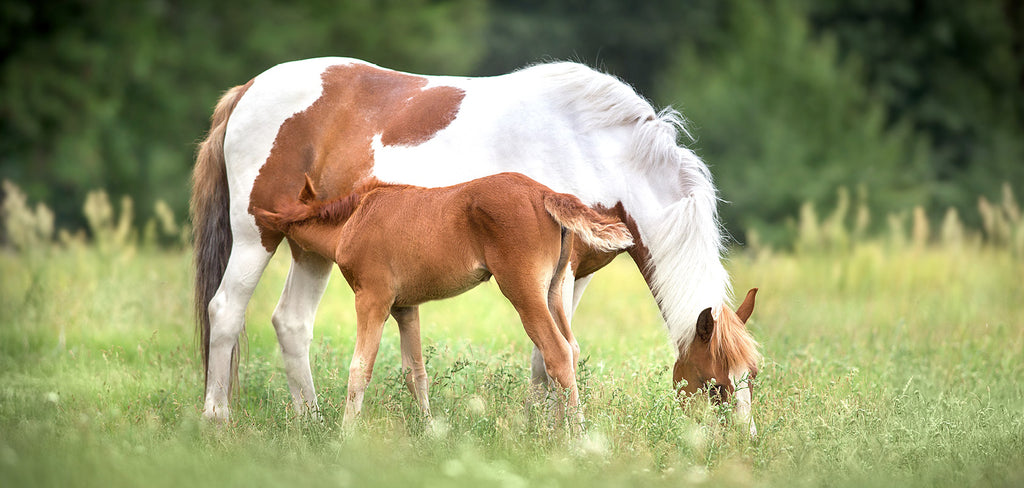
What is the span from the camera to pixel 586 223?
4.52 metres

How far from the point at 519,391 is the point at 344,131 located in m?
1.89

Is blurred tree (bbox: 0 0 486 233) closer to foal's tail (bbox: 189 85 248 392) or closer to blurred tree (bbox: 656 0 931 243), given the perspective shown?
blurred tree (bbox: 656 0 931 243)

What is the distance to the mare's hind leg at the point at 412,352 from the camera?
5.35 m

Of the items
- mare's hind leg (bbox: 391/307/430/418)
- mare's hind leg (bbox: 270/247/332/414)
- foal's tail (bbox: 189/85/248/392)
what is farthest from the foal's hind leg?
foal's tail (bbox: 189/85/248/392)

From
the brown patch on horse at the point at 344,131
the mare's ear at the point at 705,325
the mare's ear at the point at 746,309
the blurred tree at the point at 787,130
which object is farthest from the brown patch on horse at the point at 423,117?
the blurred tree at the point at 787,130

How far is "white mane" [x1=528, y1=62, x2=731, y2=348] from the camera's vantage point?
5016 mm

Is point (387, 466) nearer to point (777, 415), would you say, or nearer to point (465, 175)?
point (465, 175)

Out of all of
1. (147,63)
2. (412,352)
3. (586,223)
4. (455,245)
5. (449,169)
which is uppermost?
(586,223)

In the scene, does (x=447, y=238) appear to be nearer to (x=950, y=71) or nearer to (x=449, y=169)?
(x=449, y=169)

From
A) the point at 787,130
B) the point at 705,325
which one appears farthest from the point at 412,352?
the point at 787,130

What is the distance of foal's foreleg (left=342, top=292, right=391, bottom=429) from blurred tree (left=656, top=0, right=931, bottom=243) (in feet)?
49.2

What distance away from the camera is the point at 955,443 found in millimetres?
4898

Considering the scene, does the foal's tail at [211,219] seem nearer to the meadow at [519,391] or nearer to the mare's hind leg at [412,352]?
the meadow at [519,391]

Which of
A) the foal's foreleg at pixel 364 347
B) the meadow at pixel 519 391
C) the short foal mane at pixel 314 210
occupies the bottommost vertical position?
the meadow at pixel 519 391
